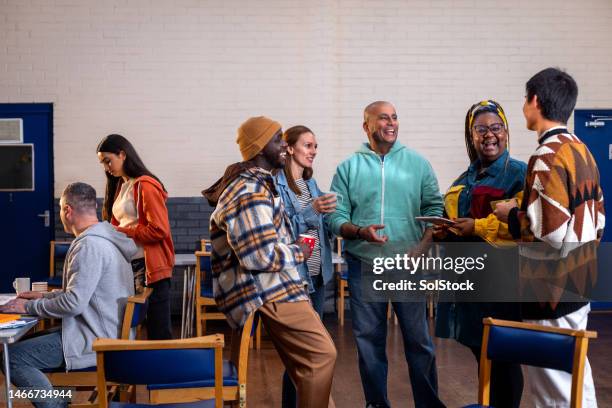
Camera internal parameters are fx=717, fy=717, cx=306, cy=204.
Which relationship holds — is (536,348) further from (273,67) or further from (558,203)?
(273,67)

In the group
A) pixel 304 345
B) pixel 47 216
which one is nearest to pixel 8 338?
pixel 304 345

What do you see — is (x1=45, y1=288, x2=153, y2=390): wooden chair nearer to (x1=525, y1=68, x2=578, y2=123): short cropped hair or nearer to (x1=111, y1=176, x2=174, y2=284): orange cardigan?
(x1=111, y1=176, x2=174, y2=284): orange cardigan

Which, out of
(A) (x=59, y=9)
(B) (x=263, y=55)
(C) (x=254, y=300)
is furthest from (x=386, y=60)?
(C) (x=254, y=300)

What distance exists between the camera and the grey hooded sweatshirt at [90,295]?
3.15 metres

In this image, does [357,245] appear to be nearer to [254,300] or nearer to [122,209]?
[254,300]

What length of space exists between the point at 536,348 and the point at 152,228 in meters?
2.39

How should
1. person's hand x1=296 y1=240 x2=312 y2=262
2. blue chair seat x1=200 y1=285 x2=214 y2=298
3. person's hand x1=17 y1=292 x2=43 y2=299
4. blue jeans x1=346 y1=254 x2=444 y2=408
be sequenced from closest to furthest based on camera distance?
person's hand x1=296 y1=240 x2=312 y2=262
person's hand x1=17 y1=292 x2=43 y2=299
blue jeans x1=346 y1=254 x2=444 y2=408
blue chair seat x1=200 y1=285 x2=214 y2=298

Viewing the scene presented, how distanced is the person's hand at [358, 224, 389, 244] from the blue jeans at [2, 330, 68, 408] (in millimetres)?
1499

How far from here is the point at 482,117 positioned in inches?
129

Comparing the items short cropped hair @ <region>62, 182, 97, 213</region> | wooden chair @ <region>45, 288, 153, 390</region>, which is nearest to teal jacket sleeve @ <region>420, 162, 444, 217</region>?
wooden chair @ <region>45, 288, 153, 390</region>

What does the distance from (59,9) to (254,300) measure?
5482 millimetres

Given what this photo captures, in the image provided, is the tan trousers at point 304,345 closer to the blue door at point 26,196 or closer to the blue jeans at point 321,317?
the blue jeans at point 321,317

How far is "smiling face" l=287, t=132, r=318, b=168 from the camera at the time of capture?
12.6 ft

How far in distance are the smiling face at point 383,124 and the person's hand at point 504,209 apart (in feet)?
2.95
